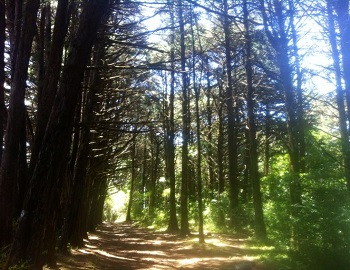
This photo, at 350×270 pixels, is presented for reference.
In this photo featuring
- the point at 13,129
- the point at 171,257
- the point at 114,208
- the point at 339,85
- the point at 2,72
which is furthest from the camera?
the point at 114,208

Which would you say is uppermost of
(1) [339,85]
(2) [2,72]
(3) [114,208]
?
(1) [339,85]

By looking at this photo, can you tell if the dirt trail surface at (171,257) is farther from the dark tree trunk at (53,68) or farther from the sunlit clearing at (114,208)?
the sunlit clearing at (114,208)

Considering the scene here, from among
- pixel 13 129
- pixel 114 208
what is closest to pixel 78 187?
pixel 13 129

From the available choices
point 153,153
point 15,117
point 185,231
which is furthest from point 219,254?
point 153,153

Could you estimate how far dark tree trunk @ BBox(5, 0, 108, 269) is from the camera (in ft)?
18.1

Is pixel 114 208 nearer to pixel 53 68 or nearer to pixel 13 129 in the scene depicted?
pixel 13 129

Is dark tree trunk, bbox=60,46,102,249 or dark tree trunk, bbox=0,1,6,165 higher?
dark tree trunk, bbox=0,1,6,165

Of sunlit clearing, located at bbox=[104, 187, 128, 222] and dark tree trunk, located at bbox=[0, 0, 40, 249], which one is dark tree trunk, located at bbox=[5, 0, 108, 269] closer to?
dark tree trunk, located at bbox=[0, 0, 40, 249]

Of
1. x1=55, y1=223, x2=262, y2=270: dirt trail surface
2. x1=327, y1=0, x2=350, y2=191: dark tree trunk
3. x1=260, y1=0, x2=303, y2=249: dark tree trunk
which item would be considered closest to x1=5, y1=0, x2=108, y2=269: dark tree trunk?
x1=55, y1=223, x2=262, y2=270: dirt trail surface

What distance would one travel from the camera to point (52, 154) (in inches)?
222

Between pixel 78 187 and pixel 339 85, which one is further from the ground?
pixel 339 85

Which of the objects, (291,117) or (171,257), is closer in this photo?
(291,117)

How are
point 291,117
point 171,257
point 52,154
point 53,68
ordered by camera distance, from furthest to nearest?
point 171,257 → point 291,117 → point 53,68 → point 52,154

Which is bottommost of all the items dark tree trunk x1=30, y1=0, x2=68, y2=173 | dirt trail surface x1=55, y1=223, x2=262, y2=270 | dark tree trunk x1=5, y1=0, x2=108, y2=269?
dirt trail surface x1=55, y1=223, x2=262, y2=270
